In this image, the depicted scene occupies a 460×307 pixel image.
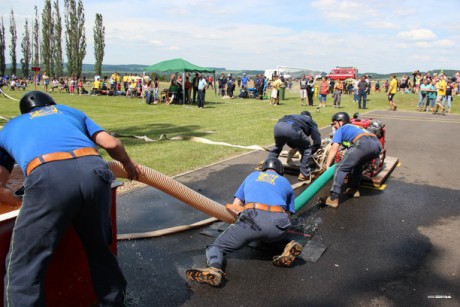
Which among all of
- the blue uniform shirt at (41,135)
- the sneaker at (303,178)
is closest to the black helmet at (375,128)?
the sneaker at (303,178)

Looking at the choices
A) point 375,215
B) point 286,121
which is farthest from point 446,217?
point 286,121

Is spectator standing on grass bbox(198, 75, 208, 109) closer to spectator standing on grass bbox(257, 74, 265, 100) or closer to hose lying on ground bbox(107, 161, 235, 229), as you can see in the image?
spectator standing on grass bbox(257, 74, 265, 100)

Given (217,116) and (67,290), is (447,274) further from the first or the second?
(217,116)

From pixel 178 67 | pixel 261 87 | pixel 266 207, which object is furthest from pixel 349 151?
pixel 261 87

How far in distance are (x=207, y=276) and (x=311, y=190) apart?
2.65 metres

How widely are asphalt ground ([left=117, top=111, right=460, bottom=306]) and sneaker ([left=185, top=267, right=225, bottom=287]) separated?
0.29 ft

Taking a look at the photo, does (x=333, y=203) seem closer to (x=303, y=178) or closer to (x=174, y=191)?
(x=303, y=178)

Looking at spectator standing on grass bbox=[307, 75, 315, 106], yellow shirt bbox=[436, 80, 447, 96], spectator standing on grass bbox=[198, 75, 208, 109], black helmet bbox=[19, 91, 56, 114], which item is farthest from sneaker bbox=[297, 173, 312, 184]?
yellow shirt bbox=[436, 80, 447, 96]

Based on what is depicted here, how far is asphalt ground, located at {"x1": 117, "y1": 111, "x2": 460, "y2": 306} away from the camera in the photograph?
3.79 m

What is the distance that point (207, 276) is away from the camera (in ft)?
12.6

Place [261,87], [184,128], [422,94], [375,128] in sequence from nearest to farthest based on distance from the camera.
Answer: [375,128] → [184,128] → [422,94] → [261,87]

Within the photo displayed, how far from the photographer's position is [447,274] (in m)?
4.28

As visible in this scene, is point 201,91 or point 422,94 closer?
point 201,91

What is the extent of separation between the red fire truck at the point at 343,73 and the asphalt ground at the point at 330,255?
112ft
